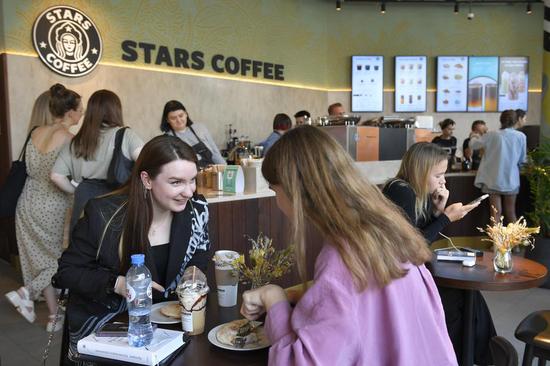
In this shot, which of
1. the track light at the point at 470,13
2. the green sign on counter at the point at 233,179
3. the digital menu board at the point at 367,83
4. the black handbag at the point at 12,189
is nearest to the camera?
the black handbag at the point at 12,189

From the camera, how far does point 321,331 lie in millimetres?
1213

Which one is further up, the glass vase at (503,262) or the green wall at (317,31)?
the green wall at (317,31)

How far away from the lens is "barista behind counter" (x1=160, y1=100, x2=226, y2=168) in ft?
15.9

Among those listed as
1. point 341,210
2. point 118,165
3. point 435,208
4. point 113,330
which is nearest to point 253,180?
point 118,165

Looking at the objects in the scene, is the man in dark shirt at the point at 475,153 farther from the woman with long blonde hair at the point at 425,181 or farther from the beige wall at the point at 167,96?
the woman with long blonde hair at the point at 425,181

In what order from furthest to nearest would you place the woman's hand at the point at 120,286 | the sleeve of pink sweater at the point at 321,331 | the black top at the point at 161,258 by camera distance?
1. the black top at the point at 161,258
2. the woman's hand at the point at 120,286
3. the sleeve of pink sweater at the point at 321,331

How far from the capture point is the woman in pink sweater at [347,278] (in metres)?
1.22

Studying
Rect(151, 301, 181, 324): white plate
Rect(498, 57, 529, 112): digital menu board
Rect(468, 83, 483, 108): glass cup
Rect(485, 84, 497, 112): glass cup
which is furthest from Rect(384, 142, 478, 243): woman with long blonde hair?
Rect(498, 57, 529, 112): digital menu board

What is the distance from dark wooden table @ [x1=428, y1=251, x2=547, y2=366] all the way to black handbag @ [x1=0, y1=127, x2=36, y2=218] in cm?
304

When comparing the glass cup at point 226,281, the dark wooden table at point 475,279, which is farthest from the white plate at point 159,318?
the dark wooden table at point 475,279

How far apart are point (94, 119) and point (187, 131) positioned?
154 cm

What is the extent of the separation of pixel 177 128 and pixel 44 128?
1.27 meters

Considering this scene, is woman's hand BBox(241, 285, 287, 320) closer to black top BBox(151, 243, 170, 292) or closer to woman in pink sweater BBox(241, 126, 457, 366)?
woman in pink sweater BBox(241, 126, 457, 366)

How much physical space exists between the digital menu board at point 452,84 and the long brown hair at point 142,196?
8937mm
